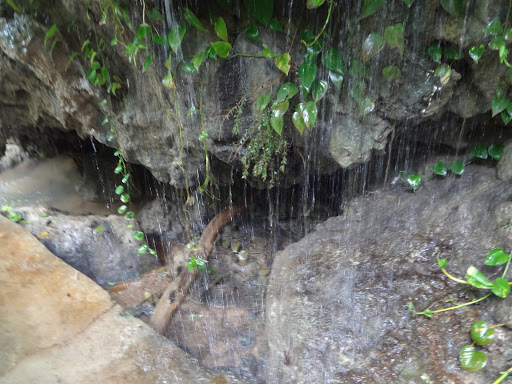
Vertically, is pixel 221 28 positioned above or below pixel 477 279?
above

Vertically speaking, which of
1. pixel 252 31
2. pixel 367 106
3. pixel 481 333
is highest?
pixel 252 31

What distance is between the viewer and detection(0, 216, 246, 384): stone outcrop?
2.05 metres

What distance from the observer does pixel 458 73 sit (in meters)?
2.26

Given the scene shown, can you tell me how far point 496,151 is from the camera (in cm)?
252

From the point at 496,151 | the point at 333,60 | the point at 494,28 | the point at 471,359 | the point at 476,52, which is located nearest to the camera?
the point at 471,359

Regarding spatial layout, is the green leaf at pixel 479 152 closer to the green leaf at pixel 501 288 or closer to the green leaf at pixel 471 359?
the green leaf at pixel 501 288

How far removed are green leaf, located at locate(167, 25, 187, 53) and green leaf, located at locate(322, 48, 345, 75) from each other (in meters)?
0.95

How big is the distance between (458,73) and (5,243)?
3.72m

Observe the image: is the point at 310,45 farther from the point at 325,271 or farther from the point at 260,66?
the point at 325,271

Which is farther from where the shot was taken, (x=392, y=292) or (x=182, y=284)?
(x=182, y=284)

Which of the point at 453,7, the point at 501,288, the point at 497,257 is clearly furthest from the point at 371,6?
the point at 501,288

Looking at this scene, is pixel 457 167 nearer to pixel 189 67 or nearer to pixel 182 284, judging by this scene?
pixel 189 67

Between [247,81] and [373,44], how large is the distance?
947 mm

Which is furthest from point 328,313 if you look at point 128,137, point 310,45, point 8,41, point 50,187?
point 50,187
